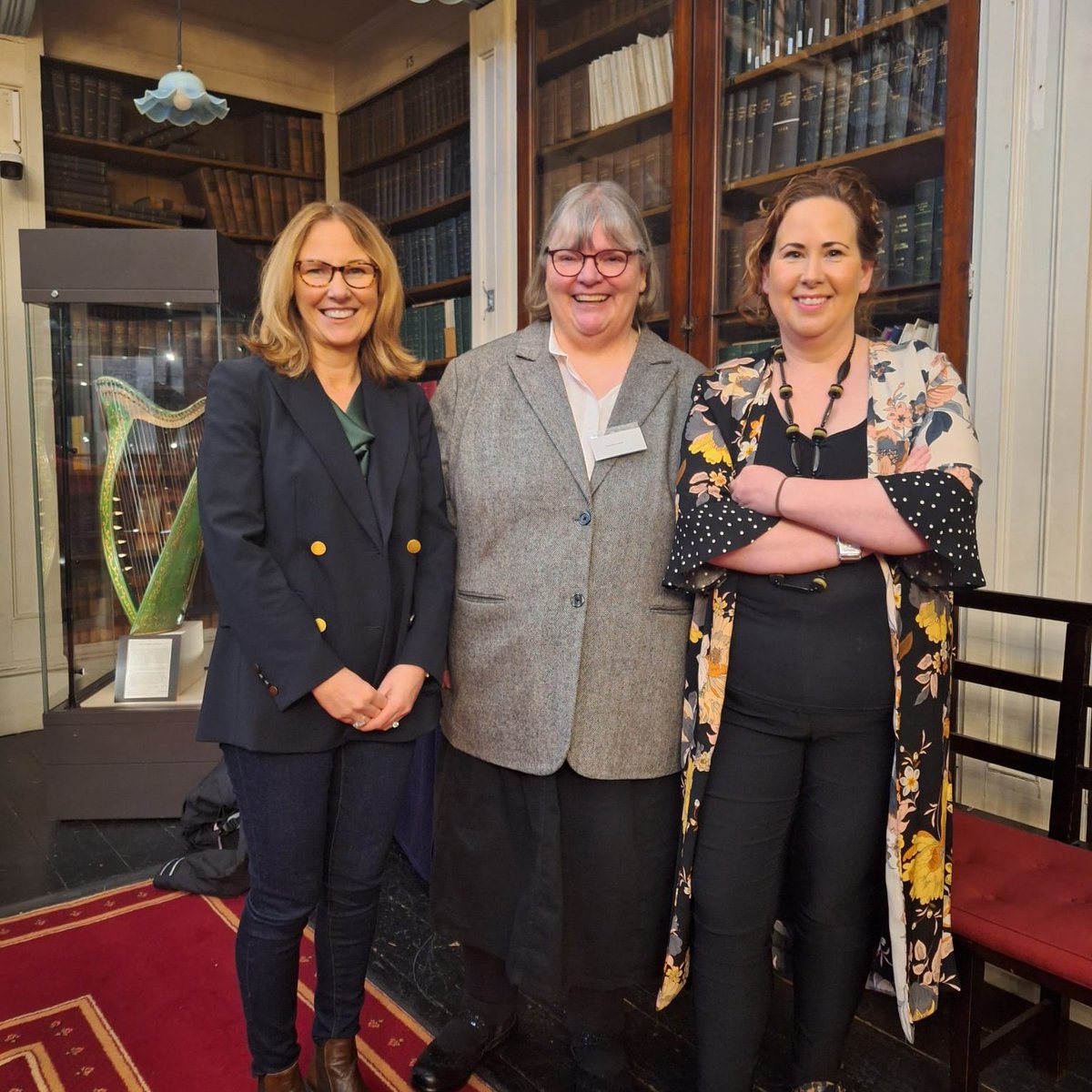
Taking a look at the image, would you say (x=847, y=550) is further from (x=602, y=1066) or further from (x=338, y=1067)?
(x=338, y=1067)

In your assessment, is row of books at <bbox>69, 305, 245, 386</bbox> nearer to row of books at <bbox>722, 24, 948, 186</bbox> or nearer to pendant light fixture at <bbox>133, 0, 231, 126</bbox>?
pendant light fixture at <bbox>133, 0, 231, 126</bbox>

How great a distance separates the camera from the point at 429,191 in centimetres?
393

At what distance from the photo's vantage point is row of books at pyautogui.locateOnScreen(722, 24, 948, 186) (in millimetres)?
2172

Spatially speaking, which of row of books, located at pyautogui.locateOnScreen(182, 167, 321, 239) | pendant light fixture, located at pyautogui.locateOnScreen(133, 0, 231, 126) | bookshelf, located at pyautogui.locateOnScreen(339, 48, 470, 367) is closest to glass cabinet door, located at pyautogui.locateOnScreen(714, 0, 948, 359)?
pendant light fixture, located at pyautogui.locateOnScreen(133, 0, 231, 126)

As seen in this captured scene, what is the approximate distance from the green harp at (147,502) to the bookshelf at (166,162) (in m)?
1.44

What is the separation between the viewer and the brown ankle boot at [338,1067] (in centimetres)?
159

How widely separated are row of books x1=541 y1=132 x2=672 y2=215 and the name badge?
1.42m

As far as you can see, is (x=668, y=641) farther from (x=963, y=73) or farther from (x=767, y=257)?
(x=963, y=73)

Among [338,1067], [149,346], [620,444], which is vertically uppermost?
[149,346]

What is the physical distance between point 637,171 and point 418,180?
1.46 m

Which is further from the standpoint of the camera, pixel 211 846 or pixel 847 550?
pixel 211 846

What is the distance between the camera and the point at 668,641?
5.12ft

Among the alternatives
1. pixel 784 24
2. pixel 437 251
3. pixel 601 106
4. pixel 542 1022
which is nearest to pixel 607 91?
pixel 601 106

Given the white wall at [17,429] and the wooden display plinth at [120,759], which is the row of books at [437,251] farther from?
the wooden display plinth at [120,759]
